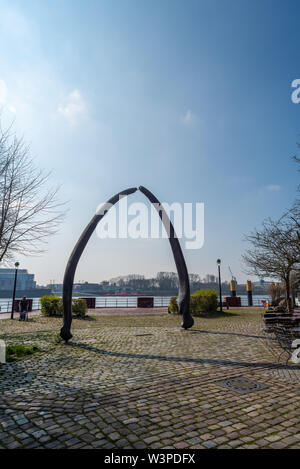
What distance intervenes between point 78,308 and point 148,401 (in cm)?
1533

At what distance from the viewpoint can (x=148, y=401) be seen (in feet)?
14.7

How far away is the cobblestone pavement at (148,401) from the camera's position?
3.31 metres

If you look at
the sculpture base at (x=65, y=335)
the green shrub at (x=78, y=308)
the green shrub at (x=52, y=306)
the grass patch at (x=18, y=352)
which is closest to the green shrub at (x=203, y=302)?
the green shrub at (x=78, y=308)

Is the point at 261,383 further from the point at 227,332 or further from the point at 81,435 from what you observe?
the point at 227,332

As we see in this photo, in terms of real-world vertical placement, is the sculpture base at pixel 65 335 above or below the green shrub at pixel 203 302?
below

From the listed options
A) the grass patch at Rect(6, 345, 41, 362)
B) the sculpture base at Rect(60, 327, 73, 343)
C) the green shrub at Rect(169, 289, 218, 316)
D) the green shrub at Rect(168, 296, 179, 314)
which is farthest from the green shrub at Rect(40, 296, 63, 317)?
the grass patch at Rect(6, 345, 41, 362)

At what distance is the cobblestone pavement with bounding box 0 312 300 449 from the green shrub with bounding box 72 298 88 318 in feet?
34.9

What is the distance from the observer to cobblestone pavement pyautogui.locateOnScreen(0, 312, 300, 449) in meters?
3.31

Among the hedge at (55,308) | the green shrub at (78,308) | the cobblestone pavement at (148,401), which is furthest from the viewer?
the hedge at (55,308)

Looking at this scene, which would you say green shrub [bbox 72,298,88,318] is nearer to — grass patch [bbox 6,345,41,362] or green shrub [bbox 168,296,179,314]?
green shrub [bbox 168,296,179,314]

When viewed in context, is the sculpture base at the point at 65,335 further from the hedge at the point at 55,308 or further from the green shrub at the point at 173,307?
the green shrub at the point at 173,307

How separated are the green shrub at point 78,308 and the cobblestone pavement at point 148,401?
10645 mm
